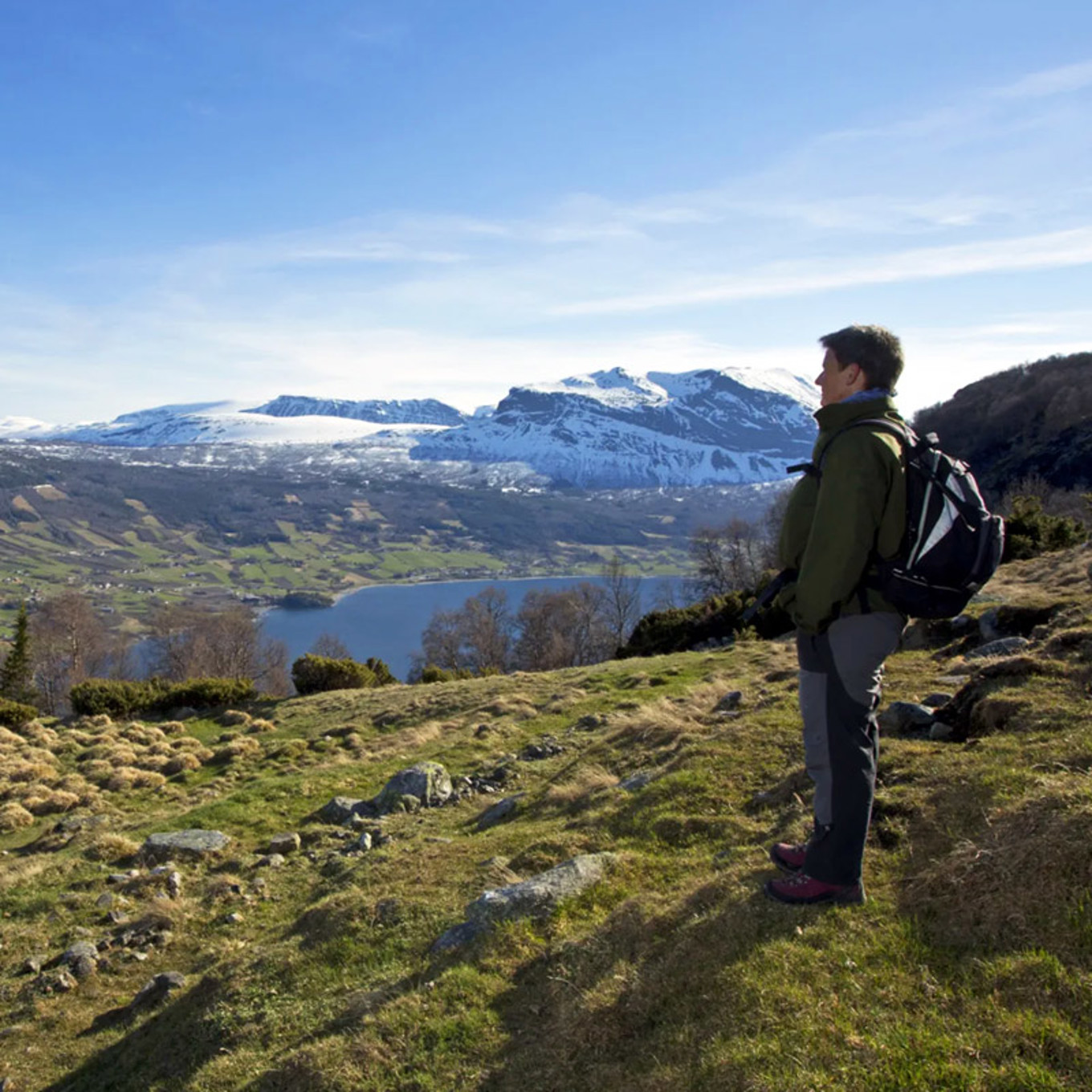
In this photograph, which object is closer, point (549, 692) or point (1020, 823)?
point (1020, 823)

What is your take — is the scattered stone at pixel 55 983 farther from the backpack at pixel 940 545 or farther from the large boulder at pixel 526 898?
the backpack at pixel 940 545

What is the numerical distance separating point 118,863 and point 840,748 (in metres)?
12.2

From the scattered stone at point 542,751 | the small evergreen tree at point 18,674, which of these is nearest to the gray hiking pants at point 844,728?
the scattered stone at point 542,751

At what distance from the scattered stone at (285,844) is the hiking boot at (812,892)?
9.09m

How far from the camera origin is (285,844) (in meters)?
12.1

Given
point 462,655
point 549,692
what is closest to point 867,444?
point 549,692

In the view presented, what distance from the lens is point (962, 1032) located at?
3.66 m

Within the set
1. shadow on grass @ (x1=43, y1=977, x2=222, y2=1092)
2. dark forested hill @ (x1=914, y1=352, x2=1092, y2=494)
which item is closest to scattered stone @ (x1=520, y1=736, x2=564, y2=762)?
shadow on grass @ (x1=43, y1=977, x2=222, y2=1092)

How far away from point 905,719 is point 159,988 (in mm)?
8860

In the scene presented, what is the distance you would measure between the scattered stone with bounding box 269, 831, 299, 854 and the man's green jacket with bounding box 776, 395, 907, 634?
33.2 feet

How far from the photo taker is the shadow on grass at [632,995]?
14.4 feet

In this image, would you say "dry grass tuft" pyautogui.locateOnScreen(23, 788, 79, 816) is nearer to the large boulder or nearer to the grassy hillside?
the grassy hillside

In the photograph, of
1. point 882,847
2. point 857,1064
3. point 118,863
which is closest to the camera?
point 857,1064

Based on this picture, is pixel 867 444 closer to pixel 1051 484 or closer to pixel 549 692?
pixel 549 692
